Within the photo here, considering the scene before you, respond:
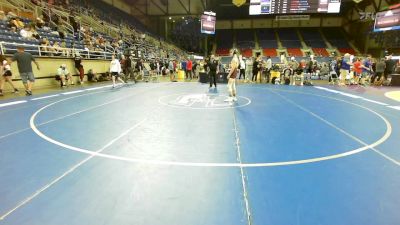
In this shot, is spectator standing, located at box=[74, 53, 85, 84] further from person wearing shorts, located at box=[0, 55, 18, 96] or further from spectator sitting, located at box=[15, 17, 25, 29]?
person wearing shorts, located at box=[0, 55, 18, 96]

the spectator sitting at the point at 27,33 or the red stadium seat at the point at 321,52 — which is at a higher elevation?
the red stadium seat at the point at 321,52

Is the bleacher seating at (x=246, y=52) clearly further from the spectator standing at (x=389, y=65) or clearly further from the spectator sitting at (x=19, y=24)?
the spectator sitting at (x=19, y=24)

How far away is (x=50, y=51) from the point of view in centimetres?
1400

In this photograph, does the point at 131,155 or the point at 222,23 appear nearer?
the point at 131,155

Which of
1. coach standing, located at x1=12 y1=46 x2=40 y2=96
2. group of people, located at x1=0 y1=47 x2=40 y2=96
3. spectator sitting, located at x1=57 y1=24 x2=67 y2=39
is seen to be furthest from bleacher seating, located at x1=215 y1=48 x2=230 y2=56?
coach standing, located at x1=12 y1=46 x2=40 y2=96

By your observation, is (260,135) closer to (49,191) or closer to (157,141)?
(157,141)

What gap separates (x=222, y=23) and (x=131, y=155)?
48126mm

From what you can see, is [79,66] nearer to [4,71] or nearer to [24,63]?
[4,71]

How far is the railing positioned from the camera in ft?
39.1

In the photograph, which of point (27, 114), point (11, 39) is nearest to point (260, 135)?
point (27, 114)

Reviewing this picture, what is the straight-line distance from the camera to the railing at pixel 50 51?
39.1 feet

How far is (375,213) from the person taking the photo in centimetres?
252

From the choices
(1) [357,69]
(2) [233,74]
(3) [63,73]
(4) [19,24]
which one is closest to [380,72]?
(1) [357,69]

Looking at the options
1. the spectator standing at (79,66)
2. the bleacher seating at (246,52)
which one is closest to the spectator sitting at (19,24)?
the spectator standing at (79,66)
